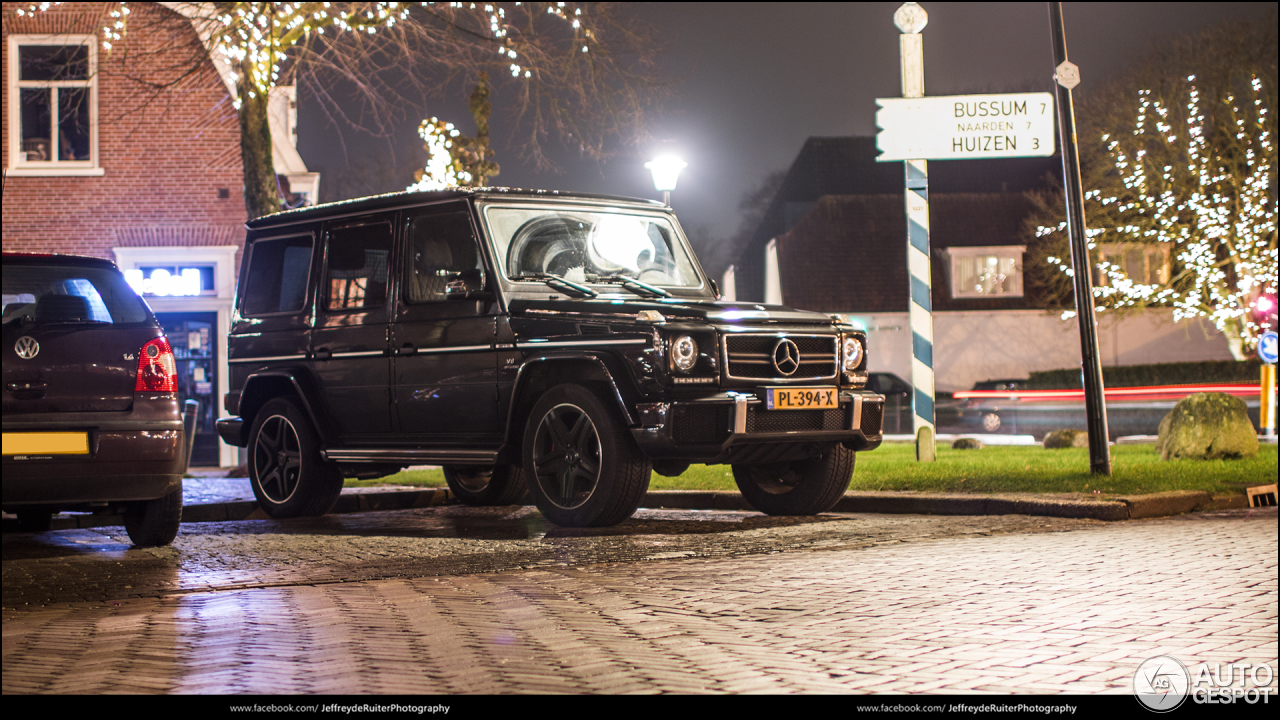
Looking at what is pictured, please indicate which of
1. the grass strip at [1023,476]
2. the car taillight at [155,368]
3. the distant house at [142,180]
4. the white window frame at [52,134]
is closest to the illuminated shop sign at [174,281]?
the distant house at [142,180]

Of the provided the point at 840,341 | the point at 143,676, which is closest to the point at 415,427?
the point at 840,341

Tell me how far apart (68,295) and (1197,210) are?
1340 inches

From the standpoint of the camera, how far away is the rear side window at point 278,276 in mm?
10516

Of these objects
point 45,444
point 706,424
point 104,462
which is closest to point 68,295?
point 45,444

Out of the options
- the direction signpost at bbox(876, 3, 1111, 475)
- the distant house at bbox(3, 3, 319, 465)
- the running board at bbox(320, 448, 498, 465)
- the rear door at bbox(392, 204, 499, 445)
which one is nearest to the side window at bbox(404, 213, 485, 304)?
the rear door at bbox(392, 204, 499, 445)

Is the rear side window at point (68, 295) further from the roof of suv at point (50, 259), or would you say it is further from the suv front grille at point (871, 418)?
the suv front grille at point (871, 418)

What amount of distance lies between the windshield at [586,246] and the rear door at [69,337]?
2480 millimetres

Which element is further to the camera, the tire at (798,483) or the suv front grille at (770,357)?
the tire at (798,483)

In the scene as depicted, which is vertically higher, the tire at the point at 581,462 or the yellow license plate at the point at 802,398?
the yellow license plate at the point at 802,398

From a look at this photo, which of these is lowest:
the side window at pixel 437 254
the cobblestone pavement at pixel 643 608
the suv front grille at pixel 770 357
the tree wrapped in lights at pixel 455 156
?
the cobblestone pavement at pixel 643 608

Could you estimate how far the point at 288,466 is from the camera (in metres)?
10.5

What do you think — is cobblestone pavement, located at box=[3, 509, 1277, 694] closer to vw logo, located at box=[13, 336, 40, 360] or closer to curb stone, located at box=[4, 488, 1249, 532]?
curb stone, located at box=[4, 488, 1249, 532]

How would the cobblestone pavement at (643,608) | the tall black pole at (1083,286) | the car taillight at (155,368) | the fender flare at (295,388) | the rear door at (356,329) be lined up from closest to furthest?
the cobblestone pavement at (643,608)
the car taillight at (155,368)
the rear door at (356,329)
the fender flare at (295,388)
the tall black pole at (1083,286)

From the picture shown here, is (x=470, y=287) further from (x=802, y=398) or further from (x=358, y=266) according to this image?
(x=802, y=398)
